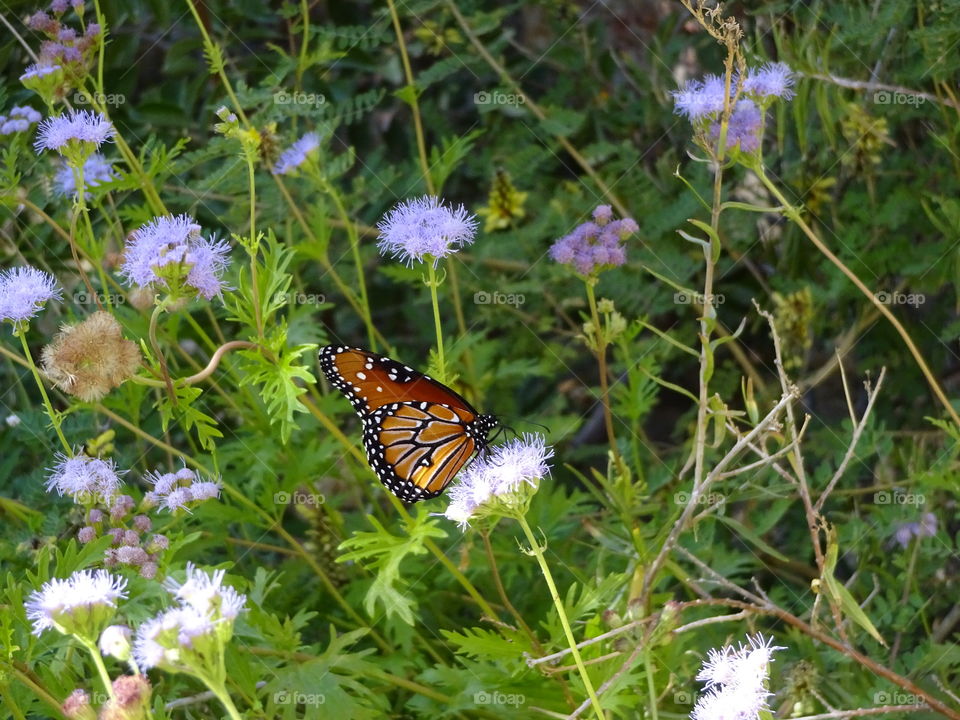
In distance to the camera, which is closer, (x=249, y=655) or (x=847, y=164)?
(x=249, y=655)

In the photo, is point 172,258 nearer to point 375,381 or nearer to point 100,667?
point 375,381

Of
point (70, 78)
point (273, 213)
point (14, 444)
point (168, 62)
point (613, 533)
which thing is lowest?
point (613, 533)

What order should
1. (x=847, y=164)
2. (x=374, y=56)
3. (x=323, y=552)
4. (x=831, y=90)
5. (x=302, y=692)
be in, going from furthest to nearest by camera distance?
(x=374, y=56)
(x=847, y=164)
(x=831, y=90)
(x=323, y=552)
(x=302, y=692)

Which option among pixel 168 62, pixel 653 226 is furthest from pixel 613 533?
pixel 168 62

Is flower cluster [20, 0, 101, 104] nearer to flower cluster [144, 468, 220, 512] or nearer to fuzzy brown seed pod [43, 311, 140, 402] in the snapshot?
fuzzy brown seed pod [43, 311, 140, 402]

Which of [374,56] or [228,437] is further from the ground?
[374,56]

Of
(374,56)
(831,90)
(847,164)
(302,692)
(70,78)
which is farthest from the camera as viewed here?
(374,56)

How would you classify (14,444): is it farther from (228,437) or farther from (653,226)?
(653,226)

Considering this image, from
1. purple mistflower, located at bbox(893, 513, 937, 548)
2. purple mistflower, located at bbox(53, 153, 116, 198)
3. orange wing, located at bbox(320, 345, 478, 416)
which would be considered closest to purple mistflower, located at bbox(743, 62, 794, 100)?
orange wing, located at bbox(320, 345, 478, 416)
